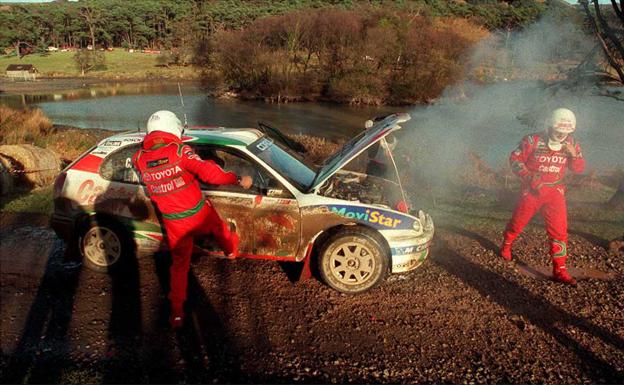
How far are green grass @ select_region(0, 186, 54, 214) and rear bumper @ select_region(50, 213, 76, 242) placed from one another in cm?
229

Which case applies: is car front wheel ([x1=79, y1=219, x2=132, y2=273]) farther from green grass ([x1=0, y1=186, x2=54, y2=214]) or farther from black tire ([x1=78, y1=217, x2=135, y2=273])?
green grass ([x1=0, y1=186, x2=54, y2=214])

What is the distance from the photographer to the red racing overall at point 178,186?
377 centimetres

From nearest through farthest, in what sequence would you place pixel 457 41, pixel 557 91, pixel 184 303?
1. pixel 184 303
2. pixel 557 91
3. pixel 457 41

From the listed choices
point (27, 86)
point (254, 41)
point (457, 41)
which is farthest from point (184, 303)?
point (27, 86)

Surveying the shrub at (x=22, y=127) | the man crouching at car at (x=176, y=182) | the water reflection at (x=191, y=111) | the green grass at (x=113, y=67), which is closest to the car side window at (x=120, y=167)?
the man crouching at car at (x=176, y=182)

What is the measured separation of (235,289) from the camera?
4.71 meters

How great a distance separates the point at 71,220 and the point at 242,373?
2870mm

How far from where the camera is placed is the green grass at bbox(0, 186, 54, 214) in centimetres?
700

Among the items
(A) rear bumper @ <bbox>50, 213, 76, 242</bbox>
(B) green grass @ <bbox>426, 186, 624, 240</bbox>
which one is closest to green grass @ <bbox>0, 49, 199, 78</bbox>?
(B) green grass @ <bbox>426, 186, 624, 240</bbox>

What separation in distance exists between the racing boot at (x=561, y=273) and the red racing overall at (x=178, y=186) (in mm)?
3922

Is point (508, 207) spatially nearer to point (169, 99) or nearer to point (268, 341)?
point (268, 341)

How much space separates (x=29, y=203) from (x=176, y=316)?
4947mm

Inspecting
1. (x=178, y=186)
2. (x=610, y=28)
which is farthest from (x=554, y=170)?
(x=610, y=28)

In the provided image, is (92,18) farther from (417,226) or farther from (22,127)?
(417,226)
